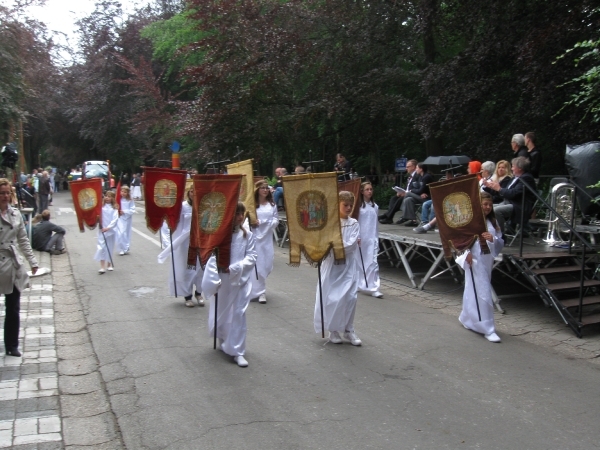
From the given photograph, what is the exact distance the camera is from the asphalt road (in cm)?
486

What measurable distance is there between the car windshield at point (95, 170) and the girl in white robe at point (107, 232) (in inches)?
1040

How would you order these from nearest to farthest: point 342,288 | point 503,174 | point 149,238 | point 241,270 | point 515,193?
1. point 241,270
2. point 342,288
3. point 515,193
4. point 503,174
5. point 149,238

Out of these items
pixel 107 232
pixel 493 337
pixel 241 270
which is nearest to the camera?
pixel 241 270

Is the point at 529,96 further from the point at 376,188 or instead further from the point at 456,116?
the point at 376,188

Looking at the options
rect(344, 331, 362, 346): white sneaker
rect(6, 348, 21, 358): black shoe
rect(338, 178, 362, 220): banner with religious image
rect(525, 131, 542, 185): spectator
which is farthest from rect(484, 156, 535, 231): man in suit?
rect(6, 348, 21, 358): black shoe

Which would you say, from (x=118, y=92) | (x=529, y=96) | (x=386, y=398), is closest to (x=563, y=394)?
(x=386, y=398)

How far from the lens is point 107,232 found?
1291cm

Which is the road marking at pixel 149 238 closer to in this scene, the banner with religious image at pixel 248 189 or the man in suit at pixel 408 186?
the man in suit at pixel 408 186

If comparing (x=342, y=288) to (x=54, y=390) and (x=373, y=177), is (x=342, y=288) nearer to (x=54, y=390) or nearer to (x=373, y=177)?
(x=54, y=390)

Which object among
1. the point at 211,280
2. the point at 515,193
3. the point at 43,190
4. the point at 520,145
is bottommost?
the point at 211,280

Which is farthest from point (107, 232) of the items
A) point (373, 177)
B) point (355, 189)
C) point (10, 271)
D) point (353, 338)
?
point (373, 177)

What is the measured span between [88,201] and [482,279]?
8.06 meters

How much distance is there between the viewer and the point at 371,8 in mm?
18094

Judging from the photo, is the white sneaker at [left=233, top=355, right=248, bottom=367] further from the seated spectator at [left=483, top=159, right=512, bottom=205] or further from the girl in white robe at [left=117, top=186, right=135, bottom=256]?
the girl in white robe at [left=117, top=186, right=135, bottom=256]
